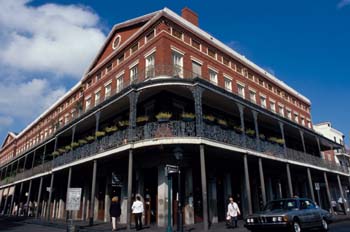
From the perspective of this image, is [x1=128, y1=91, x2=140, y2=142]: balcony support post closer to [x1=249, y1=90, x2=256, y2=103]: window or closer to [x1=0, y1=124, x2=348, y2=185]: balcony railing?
[x1=0, y1=124, x2=348, y2=185]: balcony railing

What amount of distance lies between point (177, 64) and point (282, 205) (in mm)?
11554

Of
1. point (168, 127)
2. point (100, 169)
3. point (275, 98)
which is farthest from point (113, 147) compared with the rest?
point (275, 98)

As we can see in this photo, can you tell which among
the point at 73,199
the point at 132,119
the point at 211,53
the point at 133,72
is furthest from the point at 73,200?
the point at 211,53

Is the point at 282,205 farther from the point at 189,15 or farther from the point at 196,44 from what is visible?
the point at 189,15

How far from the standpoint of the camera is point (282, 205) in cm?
1203

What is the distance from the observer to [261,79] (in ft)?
97.8

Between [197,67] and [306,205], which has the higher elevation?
[197,67]

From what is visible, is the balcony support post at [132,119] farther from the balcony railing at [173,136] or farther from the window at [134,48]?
the window at [134,48]

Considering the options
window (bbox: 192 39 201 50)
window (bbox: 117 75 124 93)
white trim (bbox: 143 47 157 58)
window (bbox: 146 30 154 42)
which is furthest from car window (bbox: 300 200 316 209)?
window (bbox: 117 75 124 93)

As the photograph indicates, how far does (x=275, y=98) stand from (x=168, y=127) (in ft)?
63.8

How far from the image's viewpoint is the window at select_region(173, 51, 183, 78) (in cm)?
1927

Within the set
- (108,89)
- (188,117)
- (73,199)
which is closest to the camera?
(73,199)

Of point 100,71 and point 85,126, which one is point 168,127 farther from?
point 100,71

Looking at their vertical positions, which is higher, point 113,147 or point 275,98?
point 275,98
